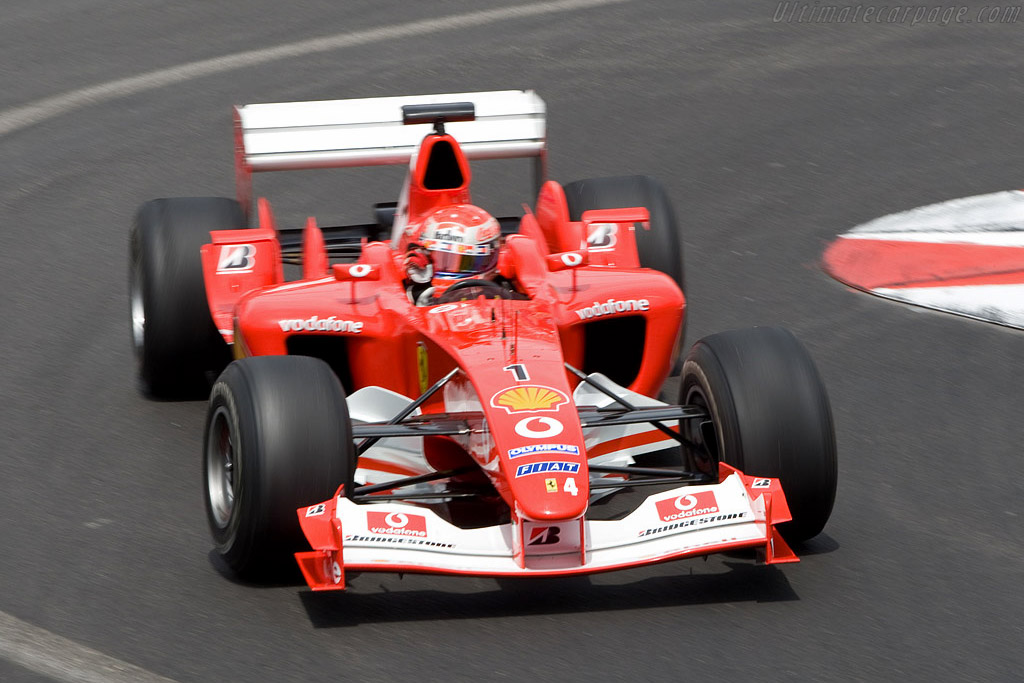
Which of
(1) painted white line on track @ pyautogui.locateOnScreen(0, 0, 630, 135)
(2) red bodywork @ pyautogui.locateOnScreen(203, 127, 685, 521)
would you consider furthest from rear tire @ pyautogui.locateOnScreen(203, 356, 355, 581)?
(1) painted white line on track @ pyautogui.locateOnScreen(0, 0, 630, 135)

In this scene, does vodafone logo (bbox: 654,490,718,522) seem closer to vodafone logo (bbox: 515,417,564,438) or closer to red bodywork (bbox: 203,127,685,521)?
red bodywork (bbox: 203,127,685,521)

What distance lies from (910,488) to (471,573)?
7.85 feet

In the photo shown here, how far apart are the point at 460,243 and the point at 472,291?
263 mm

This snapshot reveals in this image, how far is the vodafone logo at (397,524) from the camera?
5504 mm

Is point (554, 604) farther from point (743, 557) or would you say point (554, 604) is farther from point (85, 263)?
point (85, 263)

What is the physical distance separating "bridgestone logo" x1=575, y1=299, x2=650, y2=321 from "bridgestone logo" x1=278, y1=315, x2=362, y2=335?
0.94m

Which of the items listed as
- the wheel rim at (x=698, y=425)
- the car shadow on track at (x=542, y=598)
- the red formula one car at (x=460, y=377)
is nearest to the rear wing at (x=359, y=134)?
the red formula one car at (x=460, y=377)

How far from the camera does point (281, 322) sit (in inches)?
267

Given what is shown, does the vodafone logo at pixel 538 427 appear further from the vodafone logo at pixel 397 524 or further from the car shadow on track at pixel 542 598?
the car shadow on track at pixel 542 598

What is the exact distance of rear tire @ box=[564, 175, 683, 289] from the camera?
27.3 ft

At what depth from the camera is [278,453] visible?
5.61 metres

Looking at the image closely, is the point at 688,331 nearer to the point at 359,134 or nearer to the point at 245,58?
the point at 359,134

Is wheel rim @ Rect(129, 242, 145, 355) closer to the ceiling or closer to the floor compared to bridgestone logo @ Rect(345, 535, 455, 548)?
closer to the floor

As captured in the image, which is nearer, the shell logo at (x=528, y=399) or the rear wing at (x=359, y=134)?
the shell logo at (x=528, y=399)
